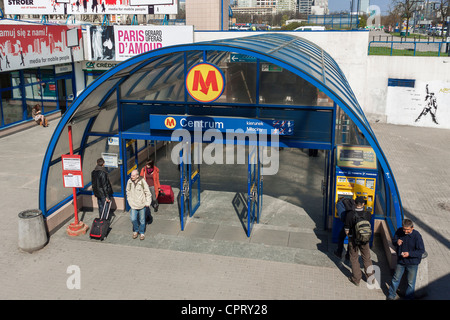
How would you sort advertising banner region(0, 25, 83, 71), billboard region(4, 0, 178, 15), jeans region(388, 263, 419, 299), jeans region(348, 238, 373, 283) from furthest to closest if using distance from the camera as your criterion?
billboard region(4, 0, 178, 15) → advertising banner region(0, 25, 83, 71) → jeans region(348, 238, 373, 283) → jeans region(388, 263, 419, 299)

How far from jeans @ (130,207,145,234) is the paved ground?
0.93 feet

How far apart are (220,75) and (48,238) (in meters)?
5.11

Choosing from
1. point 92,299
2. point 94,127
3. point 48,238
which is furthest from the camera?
point 94,127

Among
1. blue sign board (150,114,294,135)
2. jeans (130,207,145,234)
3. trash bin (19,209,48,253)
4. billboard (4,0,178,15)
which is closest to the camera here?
trash bin (19,209,48,253)

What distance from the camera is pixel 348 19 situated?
33938 mm

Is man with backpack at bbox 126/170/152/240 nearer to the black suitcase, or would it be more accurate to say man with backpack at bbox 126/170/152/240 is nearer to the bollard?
the black suitcase

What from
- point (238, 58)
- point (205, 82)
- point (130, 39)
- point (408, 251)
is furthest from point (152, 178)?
point (130, 39)

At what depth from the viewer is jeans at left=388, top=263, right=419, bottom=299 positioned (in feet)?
24.0

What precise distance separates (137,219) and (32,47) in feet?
41.5

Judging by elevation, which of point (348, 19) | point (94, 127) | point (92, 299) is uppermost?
point (348, 19)

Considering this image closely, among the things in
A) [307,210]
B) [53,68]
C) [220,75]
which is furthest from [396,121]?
[53,68]

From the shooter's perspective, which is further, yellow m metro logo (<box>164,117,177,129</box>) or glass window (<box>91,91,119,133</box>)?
glass window (<box>91,91,119,133</box>)

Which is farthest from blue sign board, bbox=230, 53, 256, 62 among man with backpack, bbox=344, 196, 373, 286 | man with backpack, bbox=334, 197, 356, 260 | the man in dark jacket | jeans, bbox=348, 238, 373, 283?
jeans, bbox=348, 238, 373, 283

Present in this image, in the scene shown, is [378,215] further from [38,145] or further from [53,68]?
[53,68]
